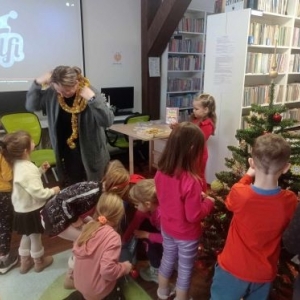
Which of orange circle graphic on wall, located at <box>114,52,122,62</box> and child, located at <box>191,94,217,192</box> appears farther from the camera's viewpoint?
orange circle graphic on wall, located at <box>114,52,122,62</box>

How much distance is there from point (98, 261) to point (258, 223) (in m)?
0.77

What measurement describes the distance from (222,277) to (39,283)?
130cm

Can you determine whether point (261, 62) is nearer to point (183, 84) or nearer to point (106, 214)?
point (183, 84)

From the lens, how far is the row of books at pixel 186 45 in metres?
4.95

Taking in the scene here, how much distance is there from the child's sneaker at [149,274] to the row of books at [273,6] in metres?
2.80

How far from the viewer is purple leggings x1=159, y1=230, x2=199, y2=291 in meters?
1.59

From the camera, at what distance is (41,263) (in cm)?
211

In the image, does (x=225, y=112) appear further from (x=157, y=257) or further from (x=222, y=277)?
(x=222, y=277)

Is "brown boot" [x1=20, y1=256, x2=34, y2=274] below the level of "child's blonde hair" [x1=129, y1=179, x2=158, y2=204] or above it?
below

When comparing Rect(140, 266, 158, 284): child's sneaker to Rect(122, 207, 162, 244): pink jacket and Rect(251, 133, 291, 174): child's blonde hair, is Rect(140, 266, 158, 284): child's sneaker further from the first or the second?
Rect(251, 133, 291, 174): child's blonde hair

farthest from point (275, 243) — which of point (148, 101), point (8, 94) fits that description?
point (148, 101)

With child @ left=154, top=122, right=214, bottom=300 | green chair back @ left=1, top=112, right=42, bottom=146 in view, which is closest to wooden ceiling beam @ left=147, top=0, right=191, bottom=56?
green chair back @ left=1, top=112, right=42, bottom=146

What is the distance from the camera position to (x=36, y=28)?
13.3 feet

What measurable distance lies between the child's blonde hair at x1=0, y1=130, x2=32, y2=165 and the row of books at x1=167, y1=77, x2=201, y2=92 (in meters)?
3.59
